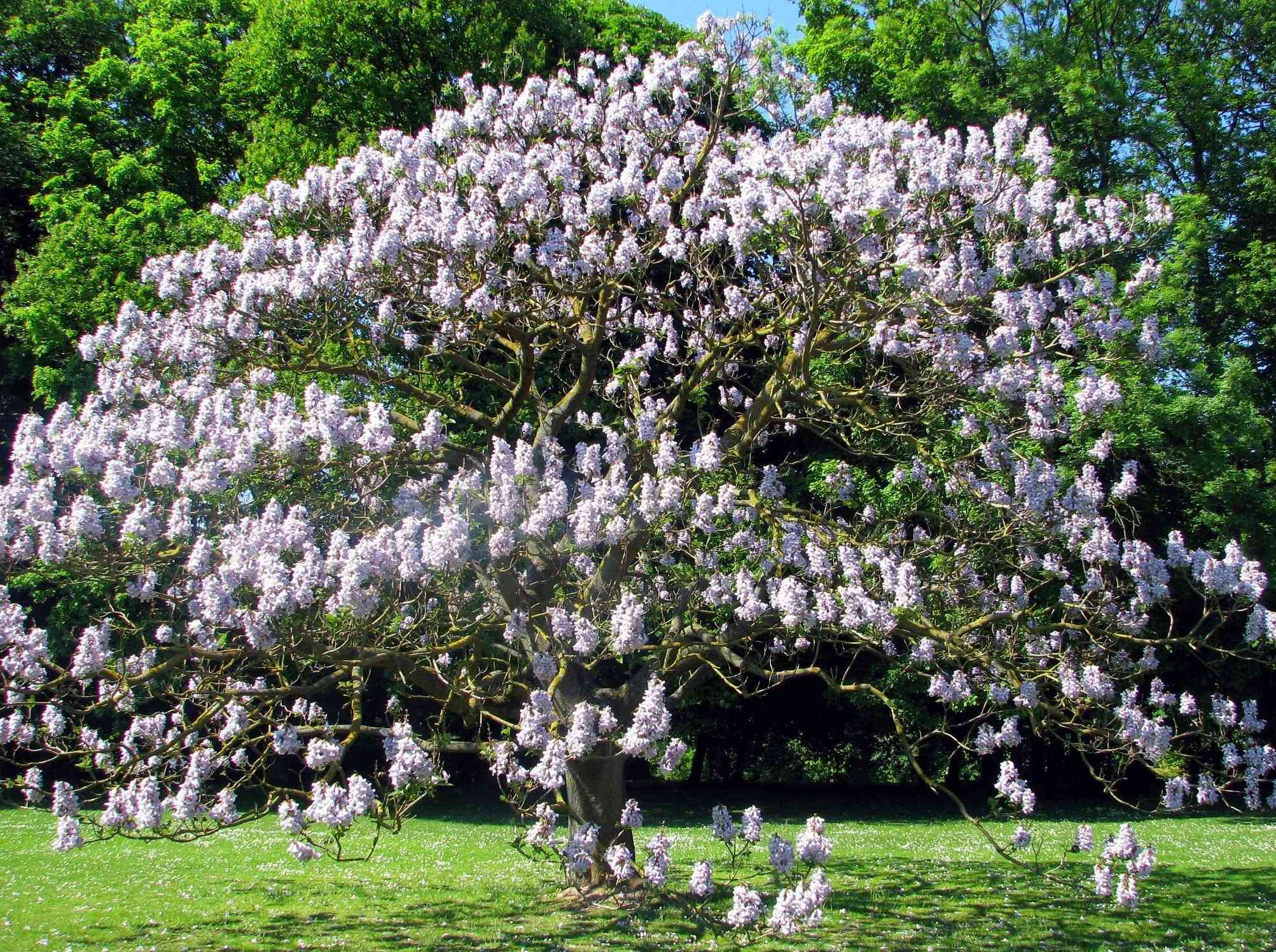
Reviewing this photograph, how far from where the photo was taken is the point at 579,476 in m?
8.72

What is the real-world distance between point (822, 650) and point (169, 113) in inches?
628

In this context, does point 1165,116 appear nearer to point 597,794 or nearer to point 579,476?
point 579,476

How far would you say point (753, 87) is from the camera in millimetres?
8164

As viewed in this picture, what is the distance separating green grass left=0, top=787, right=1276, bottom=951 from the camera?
712 centimetres

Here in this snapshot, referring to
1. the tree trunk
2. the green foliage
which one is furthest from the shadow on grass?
the green foliage

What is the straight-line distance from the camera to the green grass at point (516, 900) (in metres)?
7.12

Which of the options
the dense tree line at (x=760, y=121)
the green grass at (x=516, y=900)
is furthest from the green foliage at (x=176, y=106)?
the green grass at (x=516, y=900)

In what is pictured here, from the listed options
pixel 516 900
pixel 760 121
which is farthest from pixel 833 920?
pixel 760 121

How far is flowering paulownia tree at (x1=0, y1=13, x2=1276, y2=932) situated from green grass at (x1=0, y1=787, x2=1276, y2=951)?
31.5 inches

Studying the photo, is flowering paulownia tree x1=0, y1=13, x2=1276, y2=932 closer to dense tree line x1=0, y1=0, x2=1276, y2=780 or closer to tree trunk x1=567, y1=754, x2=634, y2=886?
tree trunk x1=567, y1=754, x2=634, y2=886

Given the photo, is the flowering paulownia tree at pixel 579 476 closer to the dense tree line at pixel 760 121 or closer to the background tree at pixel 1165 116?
the dense tree line at pixel 760 121

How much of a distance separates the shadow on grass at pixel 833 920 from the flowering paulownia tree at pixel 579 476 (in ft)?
2.40

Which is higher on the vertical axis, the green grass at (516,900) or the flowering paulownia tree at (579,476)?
the flowering paulownia tree at (579,476)

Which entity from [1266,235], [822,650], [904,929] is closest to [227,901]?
[904,929]
